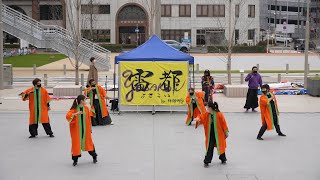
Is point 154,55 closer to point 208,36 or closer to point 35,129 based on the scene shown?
point 35,129

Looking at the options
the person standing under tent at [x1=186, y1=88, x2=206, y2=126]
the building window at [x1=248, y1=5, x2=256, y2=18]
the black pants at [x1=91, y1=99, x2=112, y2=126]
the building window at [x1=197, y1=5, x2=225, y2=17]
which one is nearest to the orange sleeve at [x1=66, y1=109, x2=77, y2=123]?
the black pants at [x1=91, y1=99, x2=112, y2=126]

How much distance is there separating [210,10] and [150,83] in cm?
6059

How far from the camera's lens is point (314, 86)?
24812 mm

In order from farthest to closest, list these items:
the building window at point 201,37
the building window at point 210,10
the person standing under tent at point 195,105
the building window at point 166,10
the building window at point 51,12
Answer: the building window at point 201,37 < the building window at point 166,10 < the building window at point 210,10 < the building window at point 51,12 < the person standing under tent at point 195,105

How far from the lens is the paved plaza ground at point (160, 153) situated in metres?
11.6

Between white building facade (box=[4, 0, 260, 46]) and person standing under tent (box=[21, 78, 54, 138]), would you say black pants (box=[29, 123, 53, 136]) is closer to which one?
person standing under tent (box=[21, 78, 54, 138])

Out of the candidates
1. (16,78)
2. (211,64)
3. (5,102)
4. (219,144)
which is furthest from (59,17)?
(219,144)

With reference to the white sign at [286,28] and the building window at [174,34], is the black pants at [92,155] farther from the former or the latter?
the white sign at [286,28]

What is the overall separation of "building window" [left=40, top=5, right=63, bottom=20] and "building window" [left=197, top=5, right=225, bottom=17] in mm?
18385

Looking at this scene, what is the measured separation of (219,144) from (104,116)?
5.92 meters

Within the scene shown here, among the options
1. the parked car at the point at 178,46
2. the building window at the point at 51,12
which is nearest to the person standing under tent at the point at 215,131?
the parked car at the point at 178,46

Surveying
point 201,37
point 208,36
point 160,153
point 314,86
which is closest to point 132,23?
point 201,37

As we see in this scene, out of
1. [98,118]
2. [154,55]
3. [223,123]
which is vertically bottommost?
[98,118]

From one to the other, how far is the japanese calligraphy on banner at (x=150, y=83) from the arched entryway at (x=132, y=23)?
189 feet
